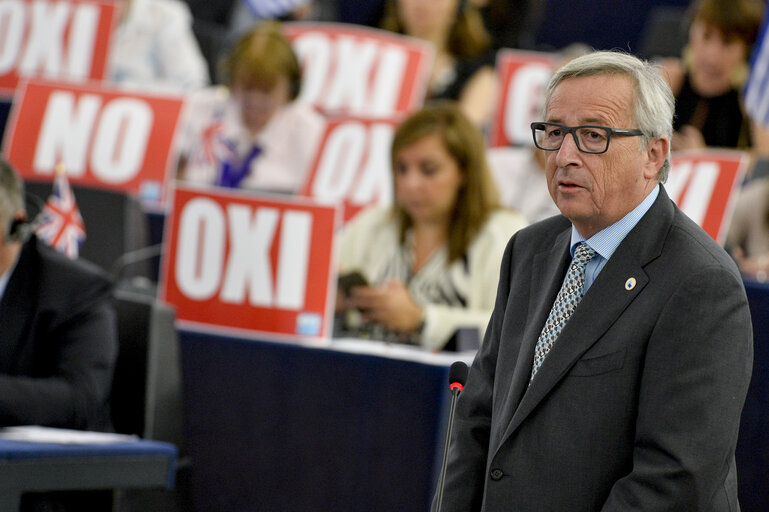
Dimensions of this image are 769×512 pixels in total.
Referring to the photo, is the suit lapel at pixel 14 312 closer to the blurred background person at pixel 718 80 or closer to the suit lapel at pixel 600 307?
the suit lapel at pixel 600 307

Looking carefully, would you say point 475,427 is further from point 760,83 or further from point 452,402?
point 760,83

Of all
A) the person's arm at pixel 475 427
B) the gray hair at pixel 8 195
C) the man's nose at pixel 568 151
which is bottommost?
the person's arm at pixel 475 427

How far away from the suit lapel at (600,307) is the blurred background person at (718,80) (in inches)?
146

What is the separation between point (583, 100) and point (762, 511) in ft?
6.51

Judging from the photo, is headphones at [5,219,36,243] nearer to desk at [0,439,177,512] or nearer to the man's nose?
desk at [0,439,177,512]

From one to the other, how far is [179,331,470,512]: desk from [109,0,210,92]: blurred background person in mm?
3392

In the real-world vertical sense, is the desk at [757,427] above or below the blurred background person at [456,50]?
below

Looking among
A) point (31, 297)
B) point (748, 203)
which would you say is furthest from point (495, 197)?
point (31, 297)

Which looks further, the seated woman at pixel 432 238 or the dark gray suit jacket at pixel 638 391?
the seated woman at pixel 432 238

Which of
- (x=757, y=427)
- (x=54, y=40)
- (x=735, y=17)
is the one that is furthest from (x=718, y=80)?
(x=54, y=40)

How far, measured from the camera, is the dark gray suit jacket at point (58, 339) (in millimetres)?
3428

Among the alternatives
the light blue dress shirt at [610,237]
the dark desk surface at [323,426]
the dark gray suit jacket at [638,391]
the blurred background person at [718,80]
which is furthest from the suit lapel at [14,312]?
the blurred background person at [718,80]

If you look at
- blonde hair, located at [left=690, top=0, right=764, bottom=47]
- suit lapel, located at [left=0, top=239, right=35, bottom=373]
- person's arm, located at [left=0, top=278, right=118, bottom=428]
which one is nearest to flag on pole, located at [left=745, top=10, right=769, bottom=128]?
blonde hair, located at [left=690, top=0, right=764, bottom=47]

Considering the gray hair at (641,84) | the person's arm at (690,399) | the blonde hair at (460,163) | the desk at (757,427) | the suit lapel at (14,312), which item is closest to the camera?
the person's arm at (690,399)
